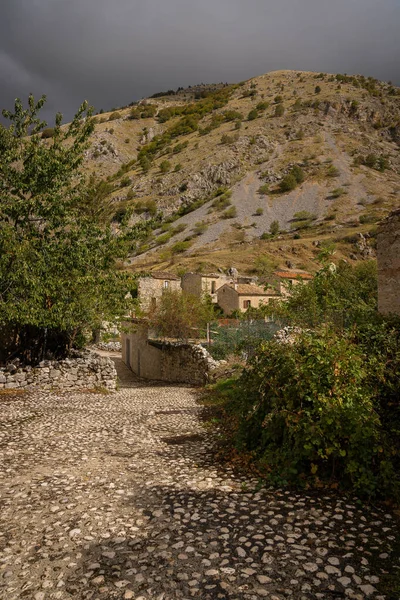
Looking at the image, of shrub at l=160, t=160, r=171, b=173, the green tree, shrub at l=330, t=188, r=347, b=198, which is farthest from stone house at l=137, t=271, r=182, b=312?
the green tree

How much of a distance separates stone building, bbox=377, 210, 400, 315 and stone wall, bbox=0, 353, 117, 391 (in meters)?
13.1

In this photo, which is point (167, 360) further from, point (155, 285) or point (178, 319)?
point (155, 285)

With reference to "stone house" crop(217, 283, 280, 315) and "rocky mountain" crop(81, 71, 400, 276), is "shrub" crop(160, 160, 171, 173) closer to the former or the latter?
"rocky mountain" crop(81, 71, 400, 276)

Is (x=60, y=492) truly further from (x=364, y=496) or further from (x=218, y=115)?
(x=218, y=115)

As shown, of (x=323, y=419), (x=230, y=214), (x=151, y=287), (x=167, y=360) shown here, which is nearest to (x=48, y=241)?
(x=167, y=360)

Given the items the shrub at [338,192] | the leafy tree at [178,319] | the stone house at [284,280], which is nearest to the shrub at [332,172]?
the shrub at [338,192]

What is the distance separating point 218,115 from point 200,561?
15650cm

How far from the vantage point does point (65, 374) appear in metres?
17.4

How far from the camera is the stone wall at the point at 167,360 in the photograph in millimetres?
22084

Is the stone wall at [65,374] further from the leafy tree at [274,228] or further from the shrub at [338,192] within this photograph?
the shrub at [338,192]

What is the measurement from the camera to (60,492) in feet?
20.1

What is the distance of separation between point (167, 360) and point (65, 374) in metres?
9.80

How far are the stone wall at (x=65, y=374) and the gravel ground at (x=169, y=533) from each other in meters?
8.82

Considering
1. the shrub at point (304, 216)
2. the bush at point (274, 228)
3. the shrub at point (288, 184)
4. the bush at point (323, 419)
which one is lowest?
the bush at point (323, 419)
